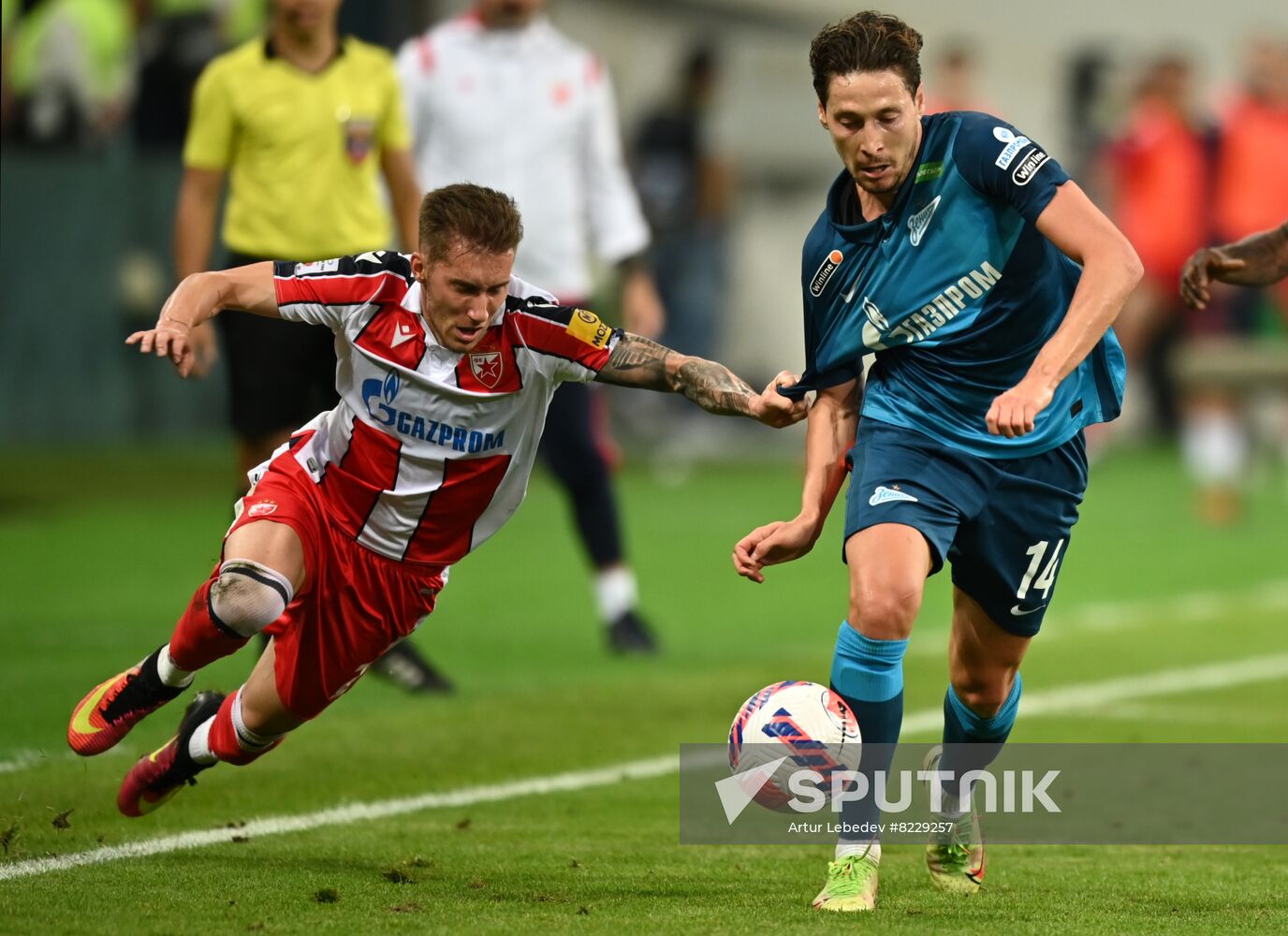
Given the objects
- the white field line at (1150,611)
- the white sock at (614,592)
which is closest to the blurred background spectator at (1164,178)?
the white field line at (1150,611)

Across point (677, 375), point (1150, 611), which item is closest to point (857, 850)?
point (677, 375)

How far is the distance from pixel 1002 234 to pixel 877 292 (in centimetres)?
36

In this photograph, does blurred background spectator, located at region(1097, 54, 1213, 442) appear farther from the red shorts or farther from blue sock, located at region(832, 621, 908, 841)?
blue sock, located at region(832, 621, 908, 841)

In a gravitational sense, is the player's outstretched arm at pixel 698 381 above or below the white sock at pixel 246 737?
above

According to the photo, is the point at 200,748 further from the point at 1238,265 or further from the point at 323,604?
the point at 1238,265

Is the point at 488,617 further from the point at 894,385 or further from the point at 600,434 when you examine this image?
the point at 894,385

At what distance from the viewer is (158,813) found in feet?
21.1

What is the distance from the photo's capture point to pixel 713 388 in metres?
5.62

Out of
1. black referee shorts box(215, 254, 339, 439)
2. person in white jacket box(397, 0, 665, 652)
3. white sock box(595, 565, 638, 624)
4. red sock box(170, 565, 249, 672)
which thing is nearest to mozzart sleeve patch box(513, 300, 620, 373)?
red sock box(170, 565, 249, 672)

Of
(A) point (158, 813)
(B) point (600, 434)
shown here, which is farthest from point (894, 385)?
(B) point (600, 434)

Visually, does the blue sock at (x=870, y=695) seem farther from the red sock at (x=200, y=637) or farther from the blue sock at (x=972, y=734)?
the red sock at (x=200, y=637)

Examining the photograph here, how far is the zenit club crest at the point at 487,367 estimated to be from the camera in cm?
579

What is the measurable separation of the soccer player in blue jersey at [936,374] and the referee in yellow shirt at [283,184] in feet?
11.3

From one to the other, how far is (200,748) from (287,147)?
346 centimetres
